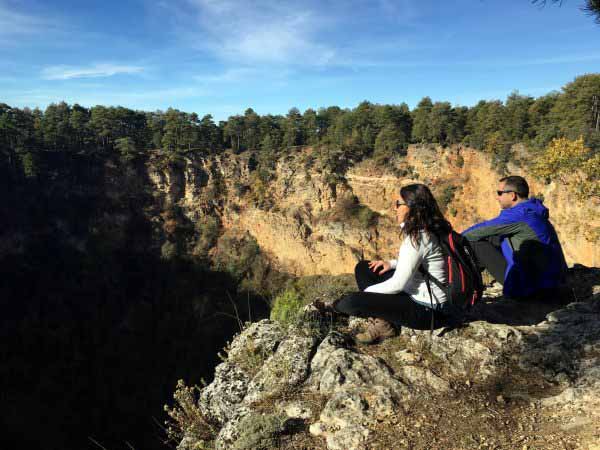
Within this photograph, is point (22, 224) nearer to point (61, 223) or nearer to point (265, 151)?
point (61, 223)

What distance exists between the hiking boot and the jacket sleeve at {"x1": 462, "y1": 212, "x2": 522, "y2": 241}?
1.42m

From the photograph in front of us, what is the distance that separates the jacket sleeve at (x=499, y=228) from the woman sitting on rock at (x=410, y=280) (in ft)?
4.15

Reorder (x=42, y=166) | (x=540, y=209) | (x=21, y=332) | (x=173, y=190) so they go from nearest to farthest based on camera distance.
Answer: (x=540, y=209), (x=21, y=332), (x=42, y=166), (x=173, y=190)

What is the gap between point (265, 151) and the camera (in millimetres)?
29578

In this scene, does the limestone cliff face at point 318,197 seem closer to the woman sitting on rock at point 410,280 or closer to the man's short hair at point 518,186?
the man's short hair at point 518,186

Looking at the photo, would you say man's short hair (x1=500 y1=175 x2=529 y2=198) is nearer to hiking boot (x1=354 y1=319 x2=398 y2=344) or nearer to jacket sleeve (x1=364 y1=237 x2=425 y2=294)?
jacket sleeve (x1=364 y1=237 x2=425 y2=294)

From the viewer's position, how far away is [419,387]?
98.3 inches

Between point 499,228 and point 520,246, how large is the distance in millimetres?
244

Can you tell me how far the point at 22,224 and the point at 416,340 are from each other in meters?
31.1

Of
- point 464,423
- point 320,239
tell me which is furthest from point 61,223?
point 464,423

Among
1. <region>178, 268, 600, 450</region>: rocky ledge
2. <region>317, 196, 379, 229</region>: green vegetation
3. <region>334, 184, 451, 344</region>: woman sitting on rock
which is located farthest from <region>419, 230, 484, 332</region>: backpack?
<region>317, 196, 379, 229</region>: green vegetation

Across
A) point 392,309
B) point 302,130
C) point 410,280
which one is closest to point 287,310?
point 392,309

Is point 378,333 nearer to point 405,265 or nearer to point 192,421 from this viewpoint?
point 405,265

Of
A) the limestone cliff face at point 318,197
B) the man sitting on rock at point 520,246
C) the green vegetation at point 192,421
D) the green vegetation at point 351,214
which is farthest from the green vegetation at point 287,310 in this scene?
the green vegetation at point 351,214
